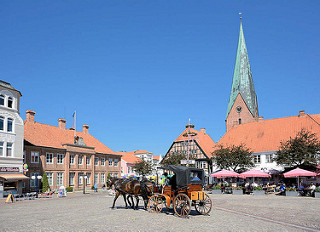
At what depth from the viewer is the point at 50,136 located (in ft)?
157

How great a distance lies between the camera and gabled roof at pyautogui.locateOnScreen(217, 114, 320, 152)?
49.6 metres

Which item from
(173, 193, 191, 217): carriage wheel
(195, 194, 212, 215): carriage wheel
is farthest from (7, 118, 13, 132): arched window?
(195, 194, 212, 215): carriage wheel

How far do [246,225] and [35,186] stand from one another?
34.9 meters

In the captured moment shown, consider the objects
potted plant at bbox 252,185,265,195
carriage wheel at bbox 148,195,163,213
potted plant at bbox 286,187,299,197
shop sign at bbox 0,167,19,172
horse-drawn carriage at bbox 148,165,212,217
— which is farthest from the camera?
shop sign at bbox 0,167,19,172

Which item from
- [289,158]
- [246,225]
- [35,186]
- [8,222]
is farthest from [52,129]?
[246,225]

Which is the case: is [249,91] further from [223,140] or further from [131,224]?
[131,224]

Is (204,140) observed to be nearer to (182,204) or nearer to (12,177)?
(12,177)

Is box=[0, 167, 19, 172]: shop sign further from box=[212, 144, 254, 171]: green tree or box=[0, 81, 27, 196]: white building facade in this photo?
box=[212, 144, 254, 171]: green tree

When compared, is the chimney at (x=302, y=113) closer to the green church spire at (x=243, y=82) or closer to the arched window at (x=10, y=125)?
the green church spire at (x=243, y=82)

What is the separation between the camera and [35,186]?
4138 centimetres

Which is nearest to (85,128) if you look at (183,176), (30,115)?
(30,115)

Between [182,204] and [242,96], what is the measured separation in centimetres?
6219

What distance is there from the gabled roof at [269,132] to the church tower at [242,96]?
13.7 m

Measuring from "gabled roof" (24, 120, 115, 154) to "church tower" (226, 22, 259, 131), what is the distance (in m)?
31.6
